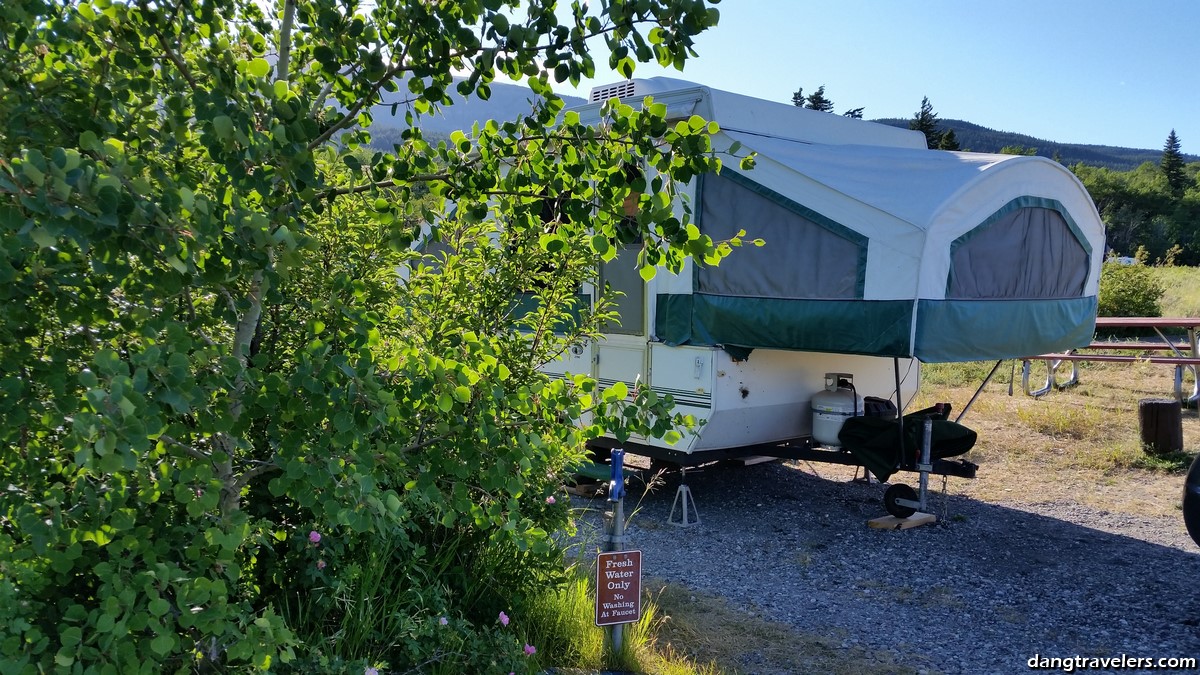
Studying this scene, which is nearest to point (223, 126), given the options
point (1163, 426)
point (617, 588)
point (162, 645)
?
point (162, 645)

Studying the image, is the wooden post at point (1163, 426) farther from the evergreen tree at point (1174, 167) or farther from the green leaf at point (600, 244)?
the evergreen tree at point (1174, 167)

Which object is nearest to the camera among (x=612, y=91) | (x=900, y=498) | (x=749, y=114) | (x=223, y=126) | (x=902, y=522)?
(x=223, y=126)

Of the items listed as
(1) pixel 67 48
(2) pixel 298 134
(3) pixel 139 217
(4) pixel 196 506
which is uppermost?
(1) pixel 67 48

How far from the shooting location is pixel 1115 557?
602 centimetres

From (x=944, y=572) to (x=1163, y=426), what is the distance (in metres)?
4.40

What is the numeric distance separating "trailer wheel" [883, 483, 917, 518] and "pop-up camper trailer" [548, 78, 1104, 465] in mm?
797

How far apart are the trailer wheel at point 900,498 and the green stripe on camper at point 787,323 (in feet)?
4.77

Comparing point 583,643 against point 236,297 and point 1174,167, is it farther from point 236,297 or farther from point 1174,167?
point 1174,167

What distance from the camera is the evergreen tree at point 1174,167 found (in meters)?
75.9

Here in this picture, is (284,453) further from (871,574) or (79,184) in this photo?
(871,574)

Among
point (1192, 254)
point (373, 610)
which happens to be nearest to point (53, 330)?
point (373, 610)

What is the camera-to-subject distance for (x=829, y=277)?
20.0ft

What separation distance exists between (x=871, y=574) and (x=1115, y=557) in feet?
5.83

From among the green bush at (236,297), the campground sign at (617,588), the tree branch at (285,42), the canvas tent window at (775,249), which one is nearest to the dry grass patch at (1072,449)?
the canvas tent window at (775,249)
